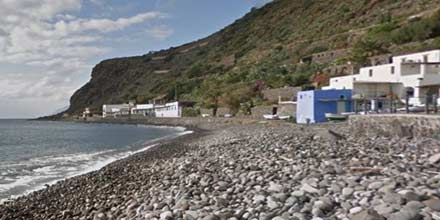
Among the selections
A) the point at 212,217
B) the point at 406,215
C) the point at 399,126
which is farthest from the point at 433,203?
the point at 399,126

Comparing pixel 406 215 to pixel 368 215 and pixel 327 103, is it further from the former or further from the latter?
pixel 327 103

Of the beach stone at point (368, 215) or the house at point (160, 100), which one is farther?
the house at point (160, 100)

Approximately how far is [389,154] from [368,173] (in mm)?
3564

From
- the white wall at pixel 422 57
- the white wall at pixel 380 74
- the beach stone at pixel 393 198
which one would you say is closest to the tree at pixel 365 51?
the white wall at pixel 380 74

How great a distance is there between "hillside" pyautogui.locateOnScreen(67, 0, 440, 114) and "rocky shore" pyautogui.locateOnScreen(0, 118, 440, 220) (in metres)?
48.0

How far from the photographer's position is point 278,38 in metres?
130

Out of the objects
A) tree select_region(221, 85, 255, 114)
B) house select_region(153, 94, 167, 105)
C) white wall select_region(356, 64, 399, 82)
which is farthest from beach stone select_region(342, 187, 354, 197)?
house select_region(153, 94, 167, 105)

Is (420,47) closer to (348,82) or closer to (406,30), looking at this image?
(406,30)

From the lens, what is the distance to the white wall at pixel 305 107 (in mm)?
43375

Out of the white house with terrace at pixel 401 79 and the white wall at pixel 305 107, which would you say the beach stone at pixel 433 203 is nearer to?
the white house with terrace at pixel 401 79

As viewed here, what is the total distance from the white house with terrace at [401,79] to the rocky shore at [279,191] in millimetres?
28921

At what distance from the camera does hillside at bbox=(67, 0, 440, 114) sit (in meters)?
66.9

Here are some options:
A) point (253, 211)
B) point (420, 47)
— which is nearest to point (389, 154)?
point (253, 211)

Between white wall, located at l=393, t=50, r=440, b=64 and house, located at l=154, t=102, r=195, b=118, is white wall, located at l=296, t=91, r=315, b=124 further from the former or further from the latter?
house, located at l=154, t=102, r=195, b=118
